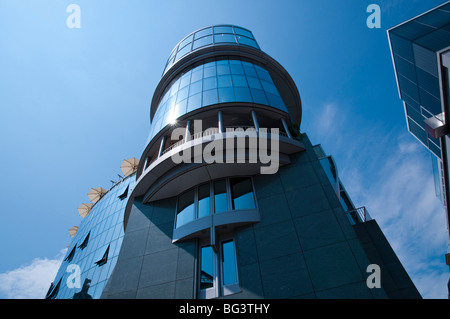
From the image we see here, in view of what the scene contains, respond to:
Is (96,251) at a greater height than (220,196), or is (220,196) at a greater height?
(96,251)

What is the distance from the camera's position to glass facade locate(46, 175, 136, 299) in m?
20.9

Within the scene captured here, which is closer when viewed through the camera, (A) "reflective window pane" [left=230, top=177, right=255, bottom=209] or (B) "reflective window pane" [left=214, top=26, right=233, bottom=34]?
(A) "reflective window pane" [left=230, top=177, right=255, bottom=209]

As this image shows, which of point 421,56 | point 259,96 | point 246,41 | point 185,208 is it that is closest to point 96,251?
point 185,208

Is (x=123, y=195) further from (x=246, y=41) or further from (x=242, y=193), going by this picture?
(x=242, y=193)

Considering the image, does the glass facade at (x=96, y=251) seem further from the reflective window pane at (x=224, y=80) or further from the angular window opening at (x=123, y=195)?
the reflective window pane at (x=224, y=80)

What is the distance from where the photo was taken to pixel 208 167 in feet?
39.3

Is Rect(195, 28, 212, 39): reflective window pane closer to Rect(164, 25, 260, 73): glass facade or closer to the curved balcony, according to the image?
Rect(164, 25, 260, 73): glass facade

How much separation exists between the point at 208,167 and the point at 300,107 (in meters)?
12.4

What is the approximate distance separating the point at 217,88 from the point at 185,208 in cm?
751

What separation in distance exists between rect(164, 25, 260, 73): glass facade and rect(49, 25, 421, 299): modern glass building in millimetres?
5205

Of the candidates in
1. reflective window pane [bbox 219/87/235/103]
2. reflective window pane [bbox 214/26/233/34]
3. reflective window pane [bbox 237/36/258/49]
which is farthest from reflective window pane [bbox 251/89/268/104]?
A: reflective window pane [bbox 214/26/233/34]

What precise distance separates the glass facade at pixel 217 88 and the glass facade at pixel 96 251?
9.04 meters

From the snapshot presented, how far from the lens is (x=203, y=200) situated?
12.1m
